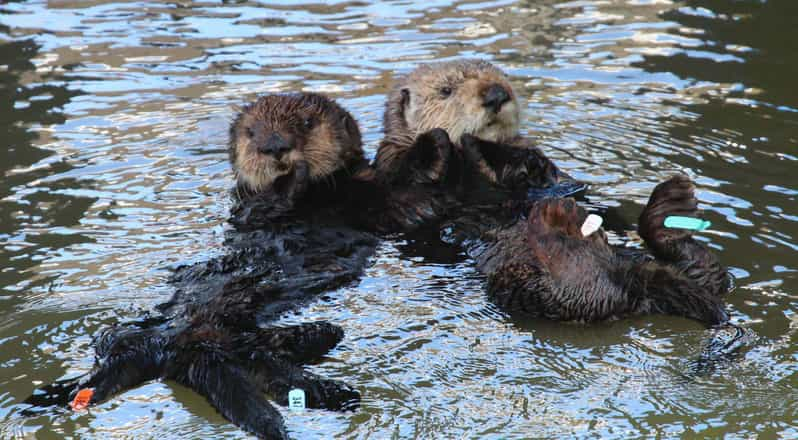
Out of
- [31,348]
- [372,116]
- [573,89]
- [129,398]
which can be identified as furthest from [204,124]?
[129,398]

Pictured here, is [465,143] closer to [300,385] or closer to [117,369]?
[300,385]

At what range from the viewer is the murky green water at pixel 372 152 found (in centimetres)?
320

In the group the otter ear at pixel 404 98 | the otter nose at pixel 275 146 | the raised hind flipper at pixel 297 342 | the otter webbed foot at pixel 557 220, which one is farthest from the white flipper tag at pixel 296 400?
the otter ear at pixel 404 98

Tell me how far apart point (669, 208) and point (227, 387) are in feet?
6.29

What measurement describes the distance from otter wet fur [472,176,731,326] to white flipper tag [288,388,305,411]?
3.37 feet

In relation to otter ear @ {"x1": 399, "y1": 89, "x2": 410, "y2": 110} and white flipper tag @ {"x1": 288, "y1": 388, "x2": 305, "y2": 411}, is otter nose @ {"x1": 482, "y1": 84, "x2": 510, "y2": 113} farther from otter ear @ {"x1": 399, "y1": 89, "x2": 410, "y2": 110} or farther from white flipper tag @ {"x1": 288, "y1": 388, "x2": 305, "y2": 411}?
white flipper tag @ {"x1": 288, "y1": 388, "x2": 305, "y2": 411}

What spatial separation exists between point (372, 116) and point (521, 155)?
6.51 ft

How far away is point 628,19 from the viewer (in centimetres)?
855

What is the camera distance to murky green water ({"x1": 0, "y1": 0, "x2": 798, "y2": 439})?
10.5ft

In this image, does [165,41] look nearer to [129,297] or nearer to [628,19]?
[628,19]

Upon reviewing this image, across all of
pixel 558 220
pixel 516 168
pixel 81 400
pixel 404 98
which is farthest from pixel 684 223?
pixel 81 400

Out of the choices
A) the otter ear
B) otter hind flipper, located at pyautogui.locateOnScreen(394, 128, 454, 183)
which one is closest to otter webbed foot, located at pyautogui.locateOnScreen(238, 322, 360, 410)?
otter hind flipper, located at pyautogui.locateOnScreen(394, 128, 454, 183)

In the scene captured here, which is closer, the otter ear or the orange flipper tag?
the orange flipper tag

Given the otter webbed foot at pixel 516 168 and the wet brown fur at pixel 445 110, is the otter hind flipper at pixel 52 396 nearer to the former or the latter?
the wet brown fur at pixel 445 110
